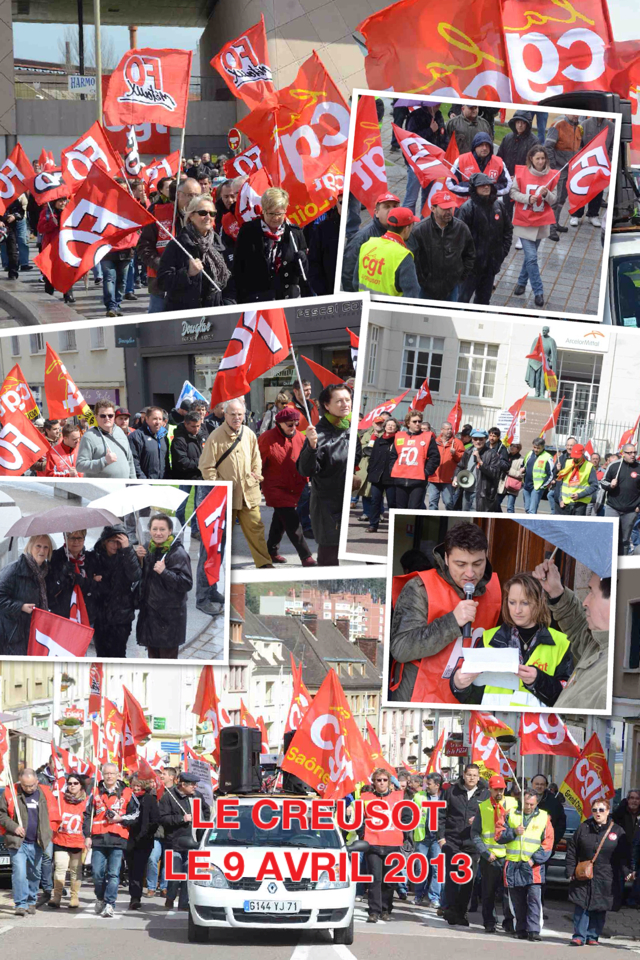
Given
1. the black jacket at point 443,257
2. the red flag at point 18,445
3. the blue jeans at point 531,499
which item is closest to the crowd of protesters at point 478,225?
the black jacket at point 443,257

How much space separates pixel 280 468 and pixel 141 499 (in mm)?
1288

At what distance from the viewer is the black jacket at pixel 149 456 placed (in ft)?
41.2

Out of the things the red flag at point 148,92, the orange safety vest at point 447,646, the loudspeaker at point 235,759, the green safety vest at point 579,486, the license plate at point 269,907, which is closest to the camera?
the license plate at point 269,907

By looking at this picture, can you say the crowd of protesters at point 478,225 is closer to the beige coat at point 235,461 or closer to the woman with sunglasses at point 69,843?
the beige coat at point 235,461

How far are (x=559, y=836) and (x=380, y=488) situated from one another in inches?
169

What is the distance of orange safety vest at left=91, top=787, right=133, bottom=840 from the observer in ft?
39.8

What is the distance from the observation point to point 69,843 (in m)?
12.4

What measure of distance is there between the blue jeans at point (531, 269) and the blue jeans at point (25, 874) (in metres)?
6.41

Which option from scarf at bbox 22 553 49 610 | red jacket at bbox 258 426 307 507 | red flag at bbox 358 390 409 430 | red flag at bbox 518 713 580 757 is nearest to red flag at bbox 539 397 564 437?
red flag at bbox 358 390 409 430

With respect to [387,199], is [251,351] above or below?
below

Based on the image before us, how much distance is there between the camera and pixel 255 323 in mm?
12195

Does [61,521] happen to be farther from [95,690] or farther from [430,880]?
[430,880]

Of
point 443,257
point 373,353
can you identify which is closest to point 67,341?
point 373,353

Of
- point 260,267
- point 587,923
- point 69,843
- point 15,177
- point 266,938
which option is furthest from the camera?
point 15,177
